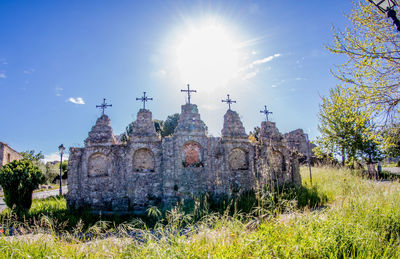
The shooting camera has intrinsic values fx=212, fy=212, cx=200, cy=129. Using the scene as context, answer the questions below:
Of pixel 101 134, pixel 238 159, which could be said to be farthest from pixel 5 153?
pixel 238 159

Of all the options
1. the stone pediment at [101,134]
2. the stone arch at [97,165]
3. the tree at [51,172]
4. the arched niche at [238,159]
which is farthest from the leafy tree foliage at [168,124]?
the arched niche at [238,159]

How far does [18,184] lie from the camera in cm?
976

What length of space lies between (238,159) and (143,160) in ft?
16.5

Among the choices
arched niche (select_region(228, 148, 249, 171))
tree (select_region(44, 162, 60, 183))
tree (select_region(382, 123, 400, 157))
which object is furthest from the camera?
tree (select_region(44, 162, 60, 183))

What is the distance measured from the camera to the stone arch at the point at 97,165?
421 inches

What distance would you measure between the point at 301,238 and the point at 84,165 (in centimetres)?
1030

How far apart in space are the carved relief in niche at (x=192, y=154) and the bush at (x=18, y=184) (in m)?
7.37

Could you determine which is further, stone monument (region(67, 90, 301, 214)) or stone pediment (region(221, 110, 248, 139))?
stone pediment (region(221, 110, 248, 139))

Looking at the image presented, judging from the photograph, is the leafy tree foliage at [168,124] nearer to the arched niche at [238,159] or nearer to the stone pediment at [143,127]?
the stone pediment at [143,127]

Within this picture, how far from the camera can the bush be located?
9648 millimetres

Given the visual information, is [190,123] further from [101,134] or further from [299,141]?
[299,141]

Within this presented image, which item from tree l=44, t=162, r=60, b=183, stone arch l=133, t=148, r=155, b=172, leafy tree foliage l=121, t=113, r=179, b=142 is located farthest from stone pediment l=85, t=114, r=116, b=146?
tree l=44, t=162, r=60, b=183

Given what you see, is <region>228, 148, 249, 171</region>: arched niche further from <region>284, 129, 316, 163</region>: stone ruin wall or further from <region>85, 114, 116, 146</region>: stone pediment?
<region>284, 129, 316, 163</region>: stone ruin wall

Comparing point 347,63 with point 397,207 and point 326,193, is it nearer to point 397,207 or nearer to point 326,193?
point 397,207
